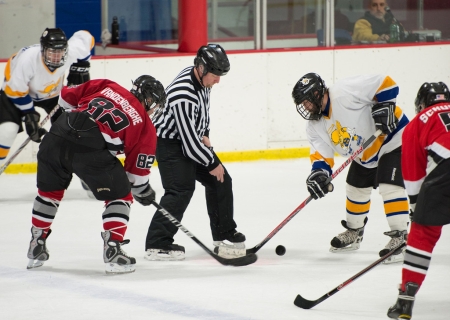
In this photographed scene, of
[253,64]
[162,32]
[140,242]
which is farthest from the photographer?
[162,32]

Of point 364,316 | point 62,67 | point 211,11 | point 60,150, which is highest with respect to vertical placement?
point 211,11

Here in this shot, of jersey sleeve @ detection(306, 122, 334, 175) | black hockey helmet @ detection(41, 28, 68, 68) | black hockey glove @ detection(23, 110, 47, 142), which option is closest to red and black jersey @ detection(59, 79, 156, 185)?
jersey sleeve @ detection(306, 122, 334, 175)

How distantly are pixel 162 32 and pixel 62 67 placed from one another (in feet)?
6.55

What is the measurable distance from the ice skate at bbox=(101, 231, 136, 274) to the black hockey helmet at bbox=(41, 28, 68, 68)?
1.82 metres

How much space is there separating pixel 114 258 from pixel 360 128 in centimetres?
126

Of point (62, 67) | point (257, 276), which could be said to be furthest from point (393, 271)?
point (62, 67)

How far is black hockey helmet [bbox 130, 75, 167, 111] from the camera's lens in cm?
362

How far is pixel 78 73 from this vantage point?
552cm

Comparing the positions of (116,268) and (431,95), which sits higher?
(431,95)

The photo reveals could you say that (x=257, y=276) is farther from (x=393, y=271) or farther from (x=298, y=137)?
Answer: (x=298, y=137)

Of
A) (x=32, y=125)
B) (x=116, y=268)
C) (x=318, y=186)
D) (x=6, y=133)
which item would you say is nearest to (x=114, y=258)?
(x=116, y=268)

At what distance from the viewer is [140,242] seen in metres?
4.36

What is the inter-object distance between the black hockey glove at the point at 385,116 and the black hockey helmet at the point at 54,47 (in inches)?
85.9

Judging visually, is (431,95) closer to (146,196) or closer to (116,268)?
(146,196)
